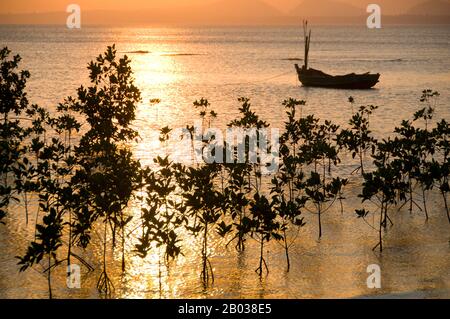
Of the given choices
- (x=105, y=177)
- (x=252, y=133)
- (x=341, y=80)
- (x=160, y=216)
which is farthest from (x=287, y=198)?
(x=341, y=80)

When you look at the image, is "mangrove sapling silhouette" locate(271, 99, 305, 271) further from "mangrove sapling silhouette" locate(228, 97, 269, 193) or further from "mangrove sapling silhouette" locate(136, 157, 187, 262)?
"mangrove sapling silhouette" locate(136, 157, 187, 262)

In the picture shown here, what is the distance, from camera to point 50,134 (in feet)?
104

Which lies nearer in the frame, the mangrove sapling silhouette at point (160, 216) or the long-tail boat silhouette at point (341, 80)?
the mangrove sapling silhouette at point (160, 216)

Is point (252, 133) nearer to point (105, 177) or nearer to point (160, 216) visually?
point (105, 177)

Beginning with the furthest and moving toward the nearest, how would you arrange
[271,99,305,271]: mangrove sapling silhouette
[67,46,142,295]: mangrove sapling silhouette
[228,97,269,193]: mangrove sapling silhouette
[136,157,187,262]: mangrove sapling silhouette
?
1. [228,97,269,193]: mangrove sapling silhouette
2. [271,99,305,271]: mangrove sapling silhouette
3. [67,46,142,295]: mangrove sapling silhouette
4. [136,157,187,262]: mangrove sapling silhouette

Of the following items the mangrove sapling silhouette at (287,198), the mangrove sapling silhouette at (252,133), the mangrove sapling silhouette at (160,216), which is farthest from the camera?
the mangrove sapling silhouette at (252,133)

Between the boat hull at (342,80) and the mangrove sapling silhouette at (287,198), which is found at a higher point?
the boat hull at (342,80)

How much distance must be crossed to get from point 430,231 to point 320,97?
3675cm

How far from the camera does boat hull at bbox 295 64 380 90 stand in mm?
55688

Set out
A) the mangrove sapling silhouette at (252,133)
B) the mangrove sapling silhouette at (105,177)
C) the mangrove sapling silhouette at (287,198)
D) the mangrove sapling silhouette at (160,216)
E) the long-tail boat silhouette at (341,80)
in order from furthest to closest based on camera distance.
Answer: the long-tail boat silhouette at (341,80) → the mangrove sapling silhouette at (252,133) → the mangrove sapling silhouette at (287,198) → the mangrove sapling silhouette at (105,177) → the mangrove sapling silhouette at (160,216)

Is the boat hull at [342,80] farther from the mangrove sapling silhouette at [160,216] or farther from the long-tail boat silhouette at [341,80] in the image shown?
the mangrove sapling silhouette at [160,216]

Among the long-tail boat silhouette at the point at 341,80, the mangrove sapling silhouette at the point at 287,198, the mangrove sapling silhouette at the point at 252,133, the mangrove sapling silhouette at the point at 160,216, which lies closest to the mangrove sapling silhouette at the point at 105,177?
the mangrove sapling silhouette at the point at 160,216

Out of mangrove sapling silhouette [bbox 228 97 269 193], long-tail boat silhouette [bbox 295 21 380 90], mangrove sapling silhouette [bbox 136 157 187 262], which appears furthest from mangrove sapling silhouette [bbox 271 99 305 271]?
long-tail boat silhouette [bbox 295 21 380 90]

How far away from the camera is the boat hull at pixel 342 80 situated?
55688 mm
